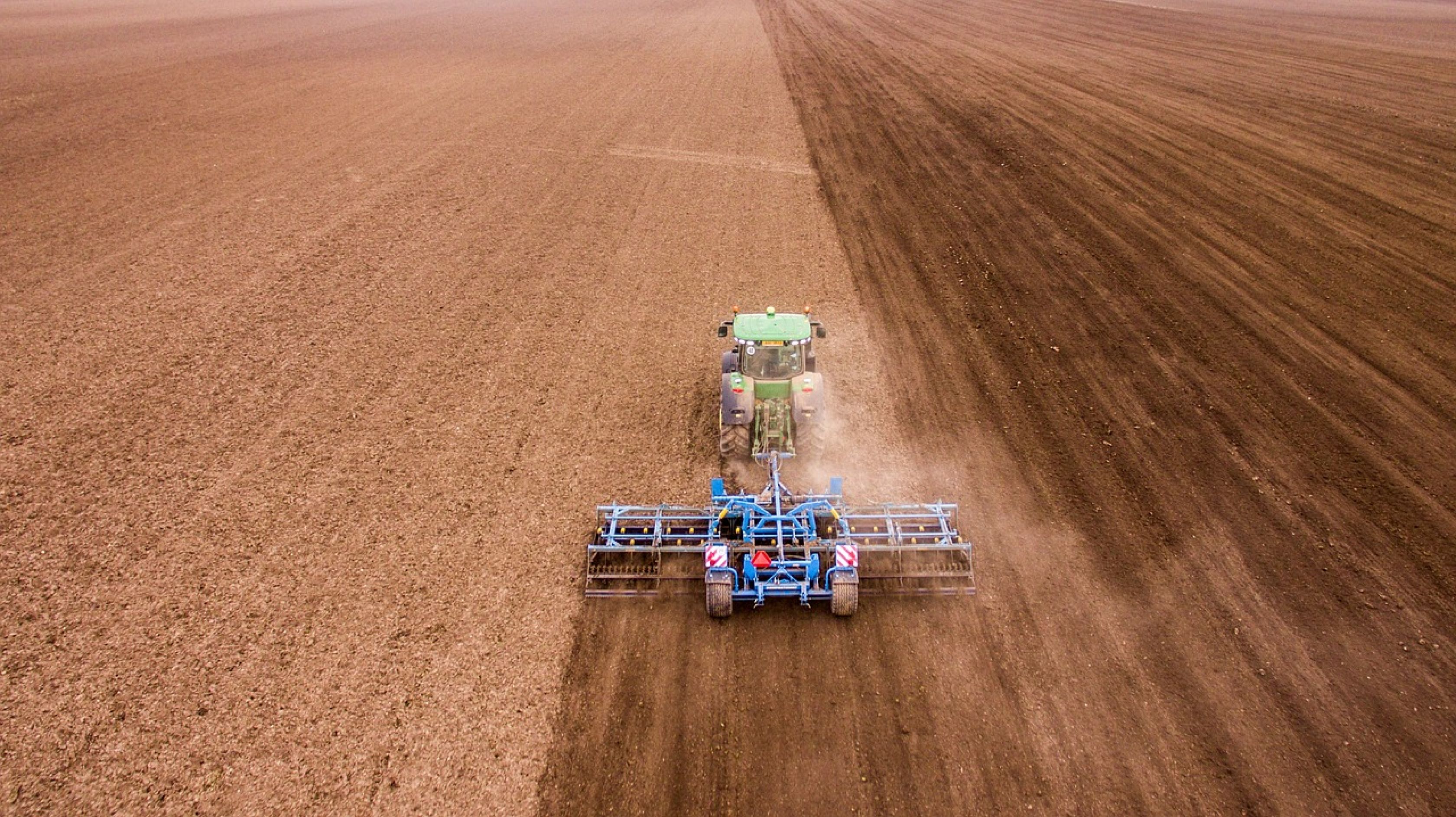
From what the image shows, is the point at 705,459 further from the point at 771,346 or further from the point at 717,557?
the point at 717,557

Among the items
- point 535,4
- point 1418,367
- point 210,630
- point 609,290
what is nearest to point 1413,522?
point 1418,367

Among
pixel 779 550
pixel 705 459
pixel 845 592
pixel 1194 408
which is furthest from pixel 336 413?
pixel 1194 408

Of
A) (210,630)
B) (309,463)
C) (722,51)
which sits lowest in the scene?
(210,630)

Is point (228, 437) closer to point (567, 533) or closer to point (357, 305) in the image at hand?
point (357, 305)

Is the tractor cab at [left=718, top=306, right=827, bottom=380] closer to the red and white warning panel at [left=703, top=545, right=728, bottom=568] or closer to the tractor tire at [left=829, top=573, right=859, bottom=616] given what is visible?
the red and white warning panel at [left=703, top=545, right=728, bottom=568]

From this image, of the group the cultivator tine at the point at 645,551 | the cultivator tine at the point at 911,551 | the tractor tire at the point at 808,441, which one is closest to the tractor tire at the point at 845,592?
the cultivator tine at the point at 911,551
